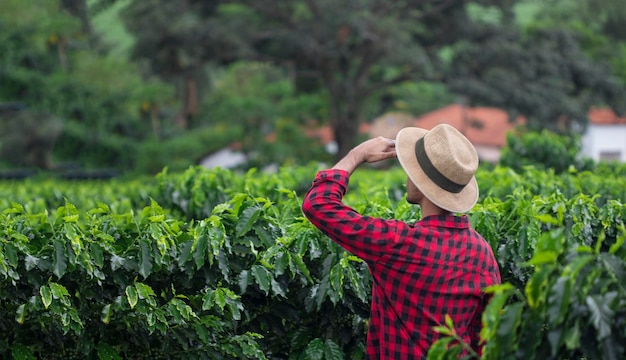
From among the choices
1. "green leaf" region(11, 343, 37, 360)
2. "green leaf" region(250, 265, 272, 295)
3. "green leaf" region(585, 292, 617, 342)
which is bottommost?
"green leaf" region(11, 343, 37, 360)

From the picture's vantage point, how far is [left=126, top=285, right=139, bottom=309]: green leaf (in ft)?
13.0

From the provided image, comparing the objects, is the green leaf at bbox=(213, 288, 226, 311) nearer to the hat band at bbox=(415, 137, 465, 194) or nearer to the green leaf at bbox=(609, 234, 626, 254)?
the hat band at bbox=(415, 137, 465, 194)

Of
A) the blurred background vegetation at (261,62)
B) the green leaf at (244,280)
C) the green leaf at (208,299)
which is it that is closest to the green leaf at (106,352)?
the green leaf at (208,299)

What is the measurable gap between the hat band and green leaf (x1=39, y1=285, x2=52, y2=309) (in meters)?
1.65

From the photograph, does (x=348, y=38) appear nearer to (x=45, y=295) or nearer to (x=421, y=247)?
(x=45, y=295)

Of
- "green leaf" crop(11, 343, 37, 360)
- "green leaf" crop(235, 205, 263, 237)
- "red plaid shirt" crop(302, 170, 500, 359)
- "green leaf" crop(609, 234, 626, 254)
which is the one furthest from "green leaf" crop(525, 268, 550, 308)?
"green leaf" crop(11, 343, 37, 360)

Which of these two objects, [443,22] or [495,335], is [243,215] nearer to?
[495,335]

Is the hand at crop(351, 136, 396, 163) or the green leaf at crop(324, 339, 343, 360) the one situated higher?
the hand at crop(351, 136, 396, 163)

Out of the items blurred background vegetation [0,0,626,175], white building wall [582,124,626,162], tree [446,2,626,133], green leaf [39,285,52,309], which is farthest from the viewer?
white building wall [582,124,626,162]

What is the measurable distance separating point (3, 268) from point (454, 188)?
6.32ft

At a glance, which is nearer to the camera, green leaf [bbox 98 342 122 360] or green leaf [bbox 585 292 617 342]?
green leaf [bbox 585 292 617 342]

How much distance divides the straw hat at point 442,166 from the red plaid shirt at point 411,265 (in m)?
0.08

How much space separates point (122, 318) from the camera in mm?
4156

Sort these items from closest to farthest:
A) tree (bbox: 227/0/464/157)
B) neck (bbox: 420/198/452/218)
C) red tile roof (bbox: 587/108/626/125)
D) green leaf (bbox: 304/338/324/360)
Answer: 1. neck (bbox: 420/198/452/218)
2. green leaf (bbox: 304/338/324/360)
3. tree (bbox: 227/0/464/157)
4. red tile roof (bbox: 587/108/626/125)
